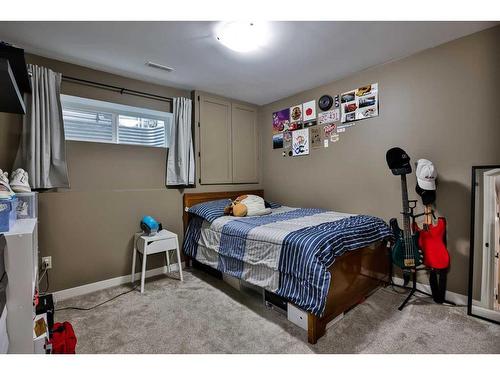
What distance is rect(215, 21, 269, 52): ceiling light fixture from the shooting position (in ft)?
6.06

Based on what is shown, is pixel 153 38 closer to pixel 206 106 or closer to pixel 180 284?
pixel 206 106

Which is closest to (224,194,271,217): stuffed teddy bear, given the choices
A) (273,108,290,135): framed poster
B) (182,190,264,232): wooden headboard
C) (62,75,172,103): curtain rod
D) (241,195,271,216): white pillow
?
(241,195,271,216): white pillow

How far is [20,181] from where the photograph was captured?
6.24 feet

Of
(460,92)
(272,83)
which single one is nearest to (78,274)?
(272,83)

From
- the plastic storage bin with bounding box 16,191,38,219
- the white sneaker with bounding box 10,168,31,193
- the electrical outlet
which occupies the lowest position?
the electrical outlet

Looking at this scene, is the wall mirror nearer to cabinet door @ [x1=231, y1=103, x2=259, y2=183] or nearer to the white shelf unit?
cabinet door @ [x1=231, y1=103, x2=259, y2=183]

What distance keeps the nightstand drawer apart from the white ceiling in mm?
1835

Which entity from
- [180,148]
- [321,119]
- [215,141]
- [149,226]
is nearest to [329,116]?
[321,119]

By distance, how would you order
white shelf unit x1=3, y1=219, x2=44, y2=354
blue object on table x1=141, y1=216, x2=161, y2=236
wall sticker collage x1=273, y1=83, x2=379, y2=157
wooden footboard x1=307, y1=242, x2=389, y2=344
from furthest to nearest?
wall sticker collage x1=273, y1=83, x2=379, y2=157 → blue object on table x1=141, y1=216, x2=161, y2=236 → wooden footboard x1=307, y1=242, x2=389, y2=344 → white shelf unit x1=3, y1=219, x2=44, y2=354

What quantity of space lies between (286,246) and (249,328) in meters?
0.68

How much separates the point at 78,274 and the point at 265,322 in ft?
6.35

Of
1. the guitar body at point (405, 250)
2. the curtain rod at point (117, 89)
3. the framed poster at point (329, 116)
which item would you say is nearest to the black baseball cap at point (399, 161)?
the guitar body at point (405, 250)

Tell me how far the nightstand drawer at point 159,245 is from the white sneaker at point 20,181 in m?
1.07

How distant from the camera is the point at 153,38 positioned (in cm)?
202
